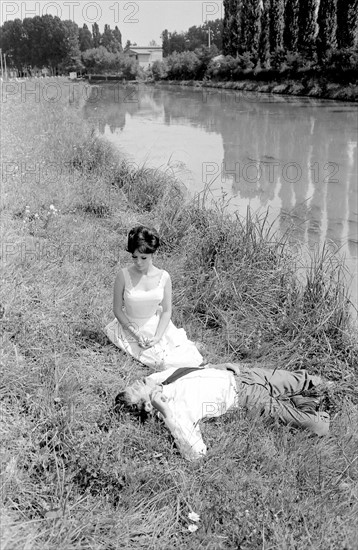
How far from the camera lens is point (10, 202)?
5.66 metres

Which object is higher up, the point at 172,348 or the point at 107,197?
the point at 107,197

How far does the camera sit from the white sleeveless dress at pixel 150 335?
3217 millimetres

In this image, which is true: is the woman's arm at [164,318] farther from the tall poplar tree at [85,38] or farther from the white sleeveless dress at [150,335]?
the tall poplar tree at [85,38]

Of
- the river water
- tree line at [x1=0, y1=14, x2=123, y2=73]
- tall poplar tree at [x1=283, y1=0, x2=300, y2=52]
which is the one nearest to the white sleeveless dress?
the river water

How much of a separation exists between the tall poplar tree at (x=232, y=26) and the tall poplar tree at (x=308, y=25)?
37.2ft

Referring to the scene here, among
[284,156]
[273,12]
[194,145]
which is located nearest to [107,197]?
[284,156]

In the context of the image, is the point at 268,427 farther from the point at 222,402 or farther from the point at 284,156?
the point at 284,156

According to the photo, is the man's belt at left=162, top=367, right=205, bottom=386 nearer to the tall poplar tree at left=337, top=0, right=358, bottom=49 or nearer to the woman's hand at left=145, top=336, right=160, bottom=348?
the woman's hand at left=145, top=336, right=160, bottom=348

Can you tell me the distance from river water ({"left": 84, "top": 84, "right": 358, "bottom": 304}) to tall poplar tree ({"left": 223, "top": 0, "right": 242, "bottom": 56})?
2643cm

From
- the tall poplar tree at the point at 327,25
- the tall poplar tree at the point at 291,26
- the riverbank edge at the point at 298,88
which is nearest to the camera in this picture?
the riverbank edge at the point at 298,88

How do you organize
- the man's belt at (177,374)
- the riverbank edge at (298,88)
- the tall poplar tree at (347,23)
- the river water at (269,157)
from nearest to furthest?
the man's belt at (177,374), the river water at (269,157), the riverbank edge at (298,88), the tall poplar tree at (347,23)

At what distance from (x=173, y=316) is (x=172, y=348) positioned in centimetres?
76

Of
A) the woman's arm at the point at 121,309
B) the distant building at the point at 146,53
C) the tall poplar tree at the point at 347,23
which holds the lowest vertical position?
the woman's arm at the point at 121,309

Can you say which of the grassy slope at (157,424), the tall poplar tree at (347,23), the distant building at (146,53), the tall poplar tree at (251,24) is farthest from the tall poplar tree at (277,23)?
the distant building at (146,53)
